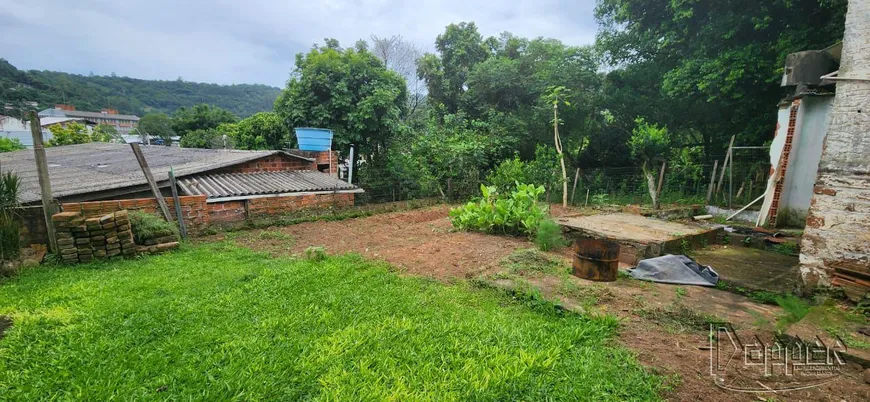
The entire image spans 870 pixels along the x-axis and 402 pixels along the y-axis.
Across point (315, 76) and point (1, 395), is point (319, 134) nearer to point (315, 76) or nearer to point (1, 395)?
point (315, 76)

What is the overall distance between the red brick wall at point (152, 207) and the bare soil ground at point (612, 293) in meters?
0.51

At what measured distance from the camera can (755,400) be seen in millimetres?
2021

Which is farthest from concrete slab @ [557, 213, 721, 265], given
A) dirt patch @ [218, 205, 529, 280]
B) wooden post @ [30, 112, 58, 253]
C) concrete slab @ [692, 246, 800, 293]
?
→ wooden post @ [30, 112, 58, 253]

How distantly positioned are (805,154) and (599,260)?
4623 mm

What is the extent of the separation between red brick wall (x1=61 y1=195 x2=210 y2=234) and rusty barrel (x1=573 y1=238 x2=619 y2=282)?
20.7ft

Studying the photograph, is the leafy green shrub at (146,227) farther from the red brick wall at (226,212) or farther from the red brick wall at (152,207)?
the red brick wall at (226,212)

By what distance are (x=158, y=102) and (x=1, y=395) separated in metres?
57.0

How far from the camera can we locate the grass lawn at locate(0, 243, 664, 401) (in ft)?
7.22

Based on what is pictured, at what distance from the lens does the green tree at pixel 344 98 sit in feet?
32.8

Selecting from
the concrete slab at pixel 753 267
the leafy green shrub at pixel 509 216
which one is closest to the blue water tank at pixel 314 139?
the leafy green shrub at pixel 509 216

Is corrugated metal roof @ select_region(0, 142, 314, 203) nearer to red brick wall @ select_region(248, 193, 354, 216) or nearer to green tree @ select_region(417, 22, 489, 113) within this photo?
red brick wall @ select_region(248, 193, 354, 216)

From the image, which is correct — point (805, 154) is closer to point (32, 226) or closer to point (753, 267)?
point (753, 267)

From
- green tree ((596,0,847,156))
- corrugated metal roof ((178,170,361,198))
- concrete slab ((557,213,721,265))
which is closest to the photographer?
concrete slab ((557,213,721,265))

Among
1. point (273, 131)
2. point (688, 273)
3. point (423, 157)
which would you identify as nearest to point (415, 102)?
point (273, 131)
